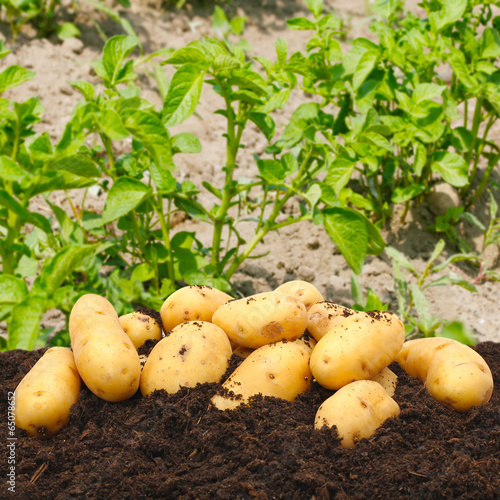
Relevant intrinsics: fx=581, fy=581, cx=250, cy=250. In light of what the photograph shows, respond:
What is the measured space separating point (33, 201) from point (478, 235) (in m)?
2.47

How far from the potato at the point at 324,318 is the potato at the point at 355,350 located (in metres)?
0.11

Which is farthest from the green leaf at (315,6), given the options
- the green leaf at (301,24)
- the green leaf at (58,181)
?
the green leaf at (58,181)

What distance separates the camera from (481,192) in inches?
128

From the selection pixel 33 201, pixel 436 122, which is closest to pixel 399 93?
pixel 436 122

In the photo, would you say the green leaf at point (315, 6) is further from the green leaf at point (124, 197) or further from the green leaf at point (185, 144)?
the green leaf at point (124, 197)

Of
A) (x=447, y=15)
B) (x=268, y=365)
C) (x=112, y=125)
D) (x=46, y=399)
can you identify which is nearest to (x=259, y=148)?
(x=447, y=15)

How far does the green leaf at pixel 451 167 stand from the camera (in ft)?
8.84

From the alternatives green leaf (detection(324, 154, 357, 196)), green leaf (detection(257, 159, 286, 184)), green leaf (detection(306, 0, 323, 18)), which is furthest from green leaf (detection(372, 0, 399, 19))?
green leaf (detection(257, 159, 286, 184))

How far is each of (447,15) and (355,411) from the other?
210 cm

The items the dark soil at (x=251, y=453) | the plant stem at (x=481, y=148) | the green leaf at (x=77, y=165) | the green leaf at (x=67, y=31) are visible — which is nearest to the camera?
the dark soil at (x=251, y=453)

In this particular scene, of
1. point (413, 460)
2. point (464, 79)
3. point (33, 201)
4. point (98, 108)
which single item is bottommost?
point (33, 201)

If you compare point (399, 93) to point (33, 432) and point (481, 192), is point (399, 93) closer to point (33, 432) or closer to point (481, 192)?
point (481, 192)

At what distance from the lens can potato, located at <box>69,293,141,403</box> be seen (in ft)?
4.48

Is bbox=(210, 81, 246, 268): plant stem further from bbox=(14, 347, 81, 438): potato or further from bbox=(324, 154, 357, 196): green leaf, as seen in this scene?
bbox=(14, 347, 81, 438): potato
